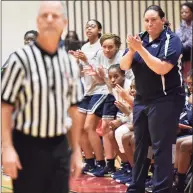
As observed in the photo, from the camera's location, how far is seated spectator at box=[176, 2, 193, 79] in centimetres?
796

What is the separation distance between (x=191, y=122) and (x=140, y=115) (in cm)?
95

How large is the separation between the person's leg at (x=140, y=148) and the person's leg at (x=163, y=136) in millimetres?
128

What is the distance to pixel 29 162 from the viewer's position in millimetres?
3480

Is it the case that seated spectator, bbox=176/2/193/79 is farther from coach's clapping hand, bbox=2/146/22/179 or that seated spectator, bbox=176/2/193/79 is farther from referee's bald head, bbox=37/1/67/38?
coach's clapping hand, bbox=2/146/22/179

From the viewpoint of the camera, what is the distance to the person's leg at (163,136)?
524 centimetres

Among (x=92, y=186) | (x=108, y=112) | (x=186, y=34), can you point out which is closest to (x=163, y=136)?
(x=92, y=186)

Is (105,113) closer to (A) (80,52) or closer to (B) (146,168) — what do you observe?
(A) (80,52)

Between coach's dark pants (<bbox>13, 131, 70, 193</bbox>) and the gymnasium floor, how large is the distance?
8.95 ft

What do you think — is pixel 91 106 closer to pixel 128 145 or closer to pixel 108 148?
pixel 108 148

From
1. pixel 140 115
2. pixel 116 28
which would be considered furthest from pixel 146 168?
pixel 116 28

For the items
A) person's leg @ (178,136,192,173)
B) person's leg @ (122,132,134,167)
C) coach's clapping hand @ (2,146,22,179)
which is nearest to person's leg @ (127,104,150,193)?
person's leg @ (178,136,192,173)

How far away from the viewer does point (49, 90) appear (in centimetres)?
350

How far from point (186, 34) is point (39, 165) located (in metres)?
4.96

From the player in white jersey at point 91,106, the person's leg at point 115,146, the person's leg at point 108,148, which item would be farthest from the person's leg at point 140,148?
the player in white jersey at point 91,106
